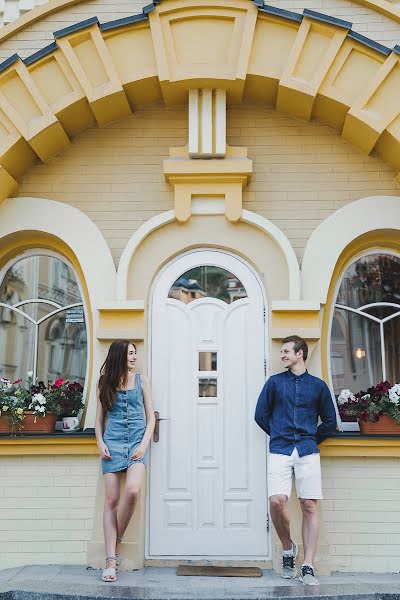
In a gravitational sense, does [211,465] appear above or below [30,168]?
below

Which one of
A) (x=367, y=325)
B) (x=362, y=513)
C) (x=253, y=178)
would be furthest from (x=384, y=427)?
(x=253, y=178)

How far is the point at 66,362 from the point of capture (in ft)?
20.2

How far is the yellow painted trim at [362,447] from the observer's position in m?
5.47

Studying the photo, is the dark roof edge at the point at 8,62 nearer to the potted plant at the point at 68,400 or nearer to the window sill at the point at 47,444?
the potted plant at the point at 68,400

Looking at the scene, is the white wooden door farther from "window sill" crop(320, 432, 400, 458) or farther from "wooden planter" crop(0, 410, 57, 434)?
"wooden planter" crop(0, 410, 57, 434)

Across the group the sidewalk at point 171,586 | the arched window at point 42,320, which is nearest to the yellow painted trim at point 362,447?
the sidewalk at point 171,586

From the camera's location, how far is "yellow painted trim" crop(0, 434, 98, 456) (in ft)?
18.3

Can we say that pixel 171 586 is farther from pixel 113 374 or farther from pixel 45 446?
pixel 113 374

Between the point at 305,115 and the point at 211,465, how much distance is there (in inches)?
131

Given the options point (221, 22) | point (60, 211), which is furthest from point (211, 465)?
point (221, 22)

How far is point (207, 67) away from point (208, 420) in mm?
3143

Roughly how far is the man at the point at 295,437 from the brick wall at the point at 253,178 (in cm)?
121

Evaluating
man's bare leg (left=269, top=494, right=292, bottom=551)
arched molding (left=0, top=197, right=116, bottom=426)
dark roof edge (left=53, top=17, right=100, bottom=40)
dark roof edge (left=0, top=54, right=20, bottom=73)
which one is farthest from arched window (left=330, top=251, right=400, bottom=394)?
dark roof edge (left=0, top=54, right=20, bottom=73)

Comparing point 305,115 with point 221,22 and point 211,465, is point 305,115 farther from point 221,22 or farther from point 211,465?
point 211,465
